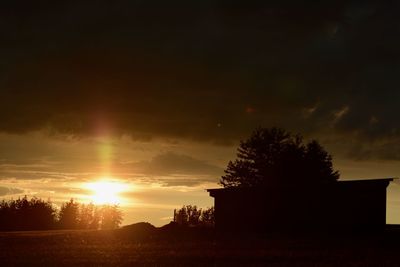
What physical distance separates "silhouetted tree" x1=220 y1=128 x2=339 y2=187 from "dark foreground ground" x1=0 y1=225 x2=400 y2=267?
4115 cm

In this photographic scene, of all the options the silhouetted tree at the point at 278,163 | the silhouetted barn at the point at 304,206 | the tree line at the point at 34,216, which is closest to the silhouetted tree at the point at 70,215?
the tree line at the point at 34,216

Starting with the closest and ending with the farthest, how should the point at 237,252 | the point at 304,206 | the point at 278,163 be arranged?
1. the point at 237,252
2. the point at 304,206
3. the point at 278,163

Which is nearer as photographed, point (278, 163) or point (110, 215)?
point (278, 163)

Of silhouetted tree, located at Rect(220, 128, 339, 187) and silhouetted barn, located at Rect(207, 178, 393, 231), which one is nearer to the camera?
silhouetted barn, located at Rect(207, 178, 393, 231)

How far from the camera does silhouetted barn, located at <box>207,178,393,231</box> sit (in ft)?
146

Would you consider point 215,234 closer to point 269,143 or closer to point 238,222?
point 238,222

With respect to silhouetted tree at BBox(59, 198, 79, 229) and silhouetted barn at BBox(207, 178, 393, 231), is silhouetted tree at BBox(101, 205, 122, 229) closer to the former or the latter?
silhouetted tree at BBox(59, 198, 79, 229)

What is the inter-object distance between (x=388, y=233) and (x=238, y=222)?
14.1 m

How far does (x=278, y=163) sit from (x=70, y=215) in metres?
50.3

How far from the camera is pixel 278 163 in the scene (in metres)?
86.7

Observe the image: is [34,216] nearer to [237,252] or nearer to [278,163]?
[278,163]

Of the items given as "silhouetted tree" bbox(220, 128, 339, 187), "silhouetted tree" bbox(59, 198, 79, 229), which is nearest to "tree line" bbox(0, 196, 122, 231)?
"silhouetted tree" bbox(59, 198, 79, 229)

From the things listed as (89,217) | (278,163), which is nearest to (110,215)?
(89,217)

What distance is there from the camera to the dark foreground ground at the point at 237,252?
2612cm
